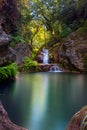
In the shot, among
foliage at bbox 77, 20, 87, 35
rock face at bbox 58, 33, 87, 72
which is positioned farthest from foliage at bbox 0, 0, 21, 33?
foliage at bbox 77, 20, 87, 35

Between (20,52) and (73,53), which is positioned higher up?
(20,52)

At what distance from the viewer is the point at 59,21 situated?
102 feet

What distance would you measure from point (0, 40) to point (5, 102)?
225 centimetres

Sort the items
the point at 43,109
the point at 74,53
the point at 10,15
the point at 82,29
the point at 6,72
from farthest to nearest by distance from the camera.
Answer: the point at 82,29 < the point at 74,53 < the point at 6,72 < the point at 10,15 < the point at 43,109

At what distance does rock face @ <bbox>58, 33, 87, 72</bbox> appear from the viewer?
24.2 m

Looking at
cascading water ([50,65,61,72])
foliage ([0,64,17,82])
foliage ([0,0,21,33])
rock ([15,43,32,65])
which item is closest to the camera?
foliage ([0,0,21,33])

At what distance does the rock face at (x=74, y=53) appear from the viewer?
79.3ft

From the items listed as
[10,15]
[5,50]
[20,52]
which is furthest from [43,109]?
[20,52]

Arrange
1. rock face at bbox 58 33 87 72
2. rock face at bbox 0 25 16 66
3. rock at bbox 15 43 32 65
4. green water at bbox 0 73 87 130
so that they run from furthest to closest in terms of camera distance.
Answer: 1. rock face at bbox 58 33 87 72
2. rock at bbox 15 43 32 65
3. rock face at bbox 0 25 16 66
4. green water at bbox 0 73 87 130

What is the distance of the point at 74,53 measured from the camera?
81.3ft

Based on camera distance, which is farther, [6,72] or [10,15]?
[6,72]

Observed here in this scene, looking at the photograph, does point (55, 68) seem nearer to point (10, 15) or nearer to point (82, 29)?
point (82, 29)

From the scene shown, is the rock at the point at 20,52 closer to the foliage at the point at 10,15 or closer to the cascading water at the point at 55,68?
the cascading water at the point at 55,68

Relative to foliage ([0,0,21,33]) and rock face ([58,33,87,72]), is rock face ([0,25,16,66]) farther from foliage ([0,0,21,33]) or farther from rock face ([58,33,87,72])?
rock face ([58,33,87,72])
